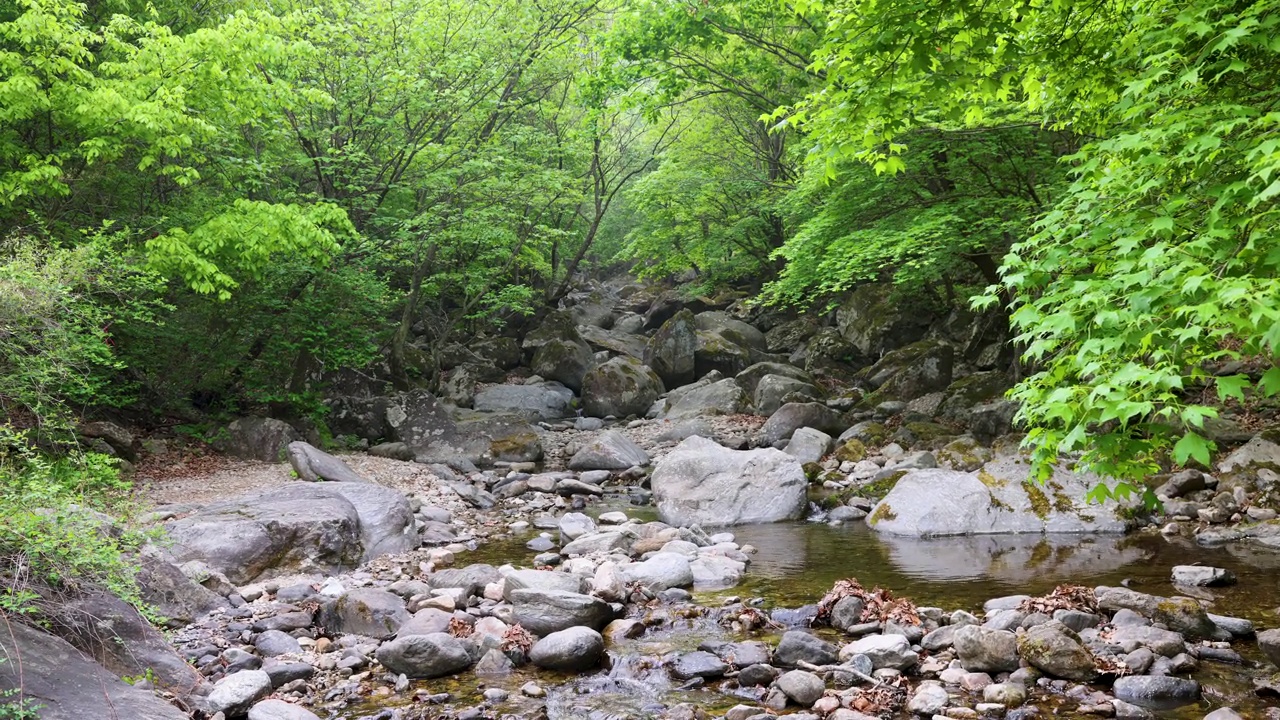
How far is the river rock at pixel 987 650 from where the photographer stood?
6074mm

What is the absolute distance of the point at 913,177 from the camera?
14836 mm

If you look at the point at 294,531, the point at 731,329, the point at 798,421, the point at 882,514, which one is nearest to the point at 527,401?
the point at 731,329

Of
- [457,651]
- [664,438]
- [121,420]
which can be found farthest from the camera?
[664,438]

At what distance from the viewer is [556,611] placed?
24.0ft

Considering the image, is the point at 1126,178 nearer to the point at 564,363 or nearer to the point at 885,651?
the point at 885,651

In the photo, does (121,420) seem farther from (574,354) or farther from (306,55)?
(574,354)

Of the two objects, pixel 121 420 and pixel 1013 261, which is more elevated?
pixel 1013 261

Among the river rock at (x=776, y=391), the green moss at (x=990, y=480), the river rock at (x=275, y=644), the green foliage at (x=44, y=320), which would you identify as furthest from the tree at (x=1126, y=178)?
the river rock at (x=776, y=391)

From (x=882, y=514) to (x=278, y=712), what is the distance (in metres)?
8.76

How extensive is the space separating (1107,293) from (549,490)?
477 inches

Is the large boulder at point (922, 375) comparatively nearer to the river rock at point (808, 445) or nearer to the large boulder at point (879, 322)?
the large boulder at point (879, 322)

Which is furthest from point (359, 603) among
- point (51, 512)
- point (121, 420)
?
point (121, 420)

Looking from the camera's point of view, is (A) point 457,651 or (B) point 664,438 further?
(B) point 664,438

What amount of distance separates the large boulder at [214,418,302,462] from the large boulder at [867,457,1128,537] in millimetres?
10533
